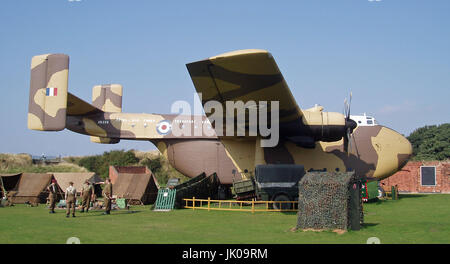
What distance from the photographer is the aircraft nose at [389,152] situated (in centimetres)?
2172

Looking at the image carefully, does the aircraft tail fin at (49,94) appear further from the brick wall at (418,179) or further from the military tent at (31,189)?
the brick wall at (418,179)

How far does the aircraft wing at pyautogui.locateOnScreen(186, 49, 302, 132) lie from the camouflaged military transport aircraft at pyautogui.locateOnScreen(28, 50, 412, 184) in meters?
0.04

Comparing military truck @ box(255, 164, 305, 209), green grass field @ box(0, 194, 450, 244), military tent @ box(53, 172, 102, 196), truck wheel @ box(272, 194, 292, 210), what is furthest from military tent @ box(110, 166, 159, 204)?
truck wheel @ box(272, 194, 292, 210)

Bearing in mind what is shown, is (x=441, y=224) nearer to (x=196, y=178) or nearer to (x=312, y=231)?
(x=312, y=231)

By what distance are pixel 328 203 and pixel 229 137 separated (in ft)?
35.5

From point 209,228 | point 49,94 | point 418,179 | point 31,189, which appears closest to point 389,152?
point 418,179

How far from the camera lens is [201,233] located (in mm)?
11430

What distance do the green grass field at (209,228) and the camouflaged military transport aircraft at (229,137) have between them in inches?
184

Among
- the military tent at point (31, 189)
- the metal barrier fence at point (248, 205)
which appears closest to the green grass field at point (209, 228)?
the metal barrier fence at point (248, 205)

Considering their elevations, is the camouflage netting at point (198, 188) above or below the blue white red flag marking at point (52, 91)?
below

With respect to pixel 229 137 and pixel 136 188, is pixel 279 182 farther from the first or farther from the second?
pixel 136 188

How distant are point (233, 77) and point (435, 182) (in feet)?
74.2

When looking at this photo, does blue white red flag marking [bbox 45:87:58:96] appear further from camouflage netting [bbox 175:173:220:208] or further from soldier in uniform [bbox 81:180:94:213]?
camouflage netting [bbox 175:173:220:208]
